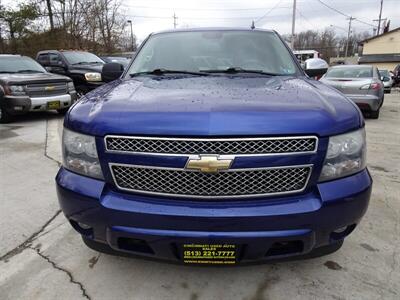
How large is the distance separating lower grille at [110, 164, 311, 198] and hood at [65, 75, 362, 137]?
216mm

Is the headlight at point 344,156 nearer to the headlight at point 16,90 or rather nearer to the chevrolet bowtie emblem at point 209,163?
the chevrolet bowtie emblem at point 209,163

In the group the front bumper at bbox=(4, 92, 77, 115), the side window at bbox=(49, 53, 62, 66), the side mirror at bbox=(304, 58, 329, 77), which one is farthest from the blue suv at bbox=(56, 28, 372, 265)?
the side window at bbox=(49, 53, 62, 66)

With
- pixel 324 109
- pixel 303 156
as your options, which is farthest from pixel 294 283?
pixel 324 109

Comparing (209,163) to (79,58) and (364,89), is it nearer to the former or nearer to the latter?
(364,89)

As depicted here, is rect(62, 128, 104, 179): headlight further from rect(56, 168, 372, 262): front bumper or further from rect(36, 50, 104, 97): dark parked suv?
rect(36, 50, 104, 97): dark parked suv

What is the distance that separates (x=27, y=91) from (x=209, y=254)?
8.01 m

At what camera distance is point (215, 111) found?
208cm

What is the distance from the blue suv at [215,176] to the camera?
2016 millimetres

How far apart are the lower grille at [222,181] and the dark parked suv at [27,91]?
759 centimetres

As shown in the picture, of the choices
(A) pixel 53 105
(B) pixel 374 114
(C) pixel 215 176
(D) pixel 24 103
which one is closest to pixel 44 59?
(A) pixel 53 105

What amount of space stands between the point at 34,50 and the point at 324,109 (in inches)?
1091

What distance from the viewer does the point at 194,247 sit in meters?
2.11

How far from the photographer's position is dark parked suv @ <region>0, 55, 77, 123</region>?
865cm

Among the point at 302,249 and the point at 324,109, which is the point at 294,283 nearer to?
the point at 302,249
